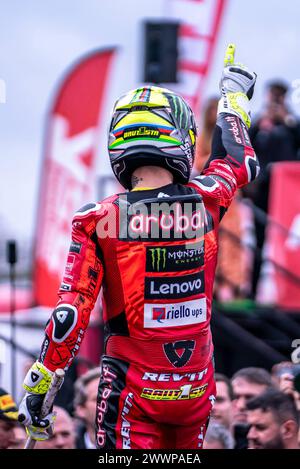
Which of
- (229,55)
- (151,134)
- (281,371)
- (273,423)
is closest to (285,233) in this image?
(281,371)

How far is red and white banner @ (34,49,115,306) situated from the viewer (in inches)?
425

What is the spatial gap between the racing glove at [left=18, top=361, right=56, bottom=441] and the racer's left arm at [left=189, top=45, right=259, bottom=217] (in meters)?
1.09

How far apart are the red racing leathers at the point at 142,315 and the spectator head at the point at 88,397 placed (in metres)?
2.29

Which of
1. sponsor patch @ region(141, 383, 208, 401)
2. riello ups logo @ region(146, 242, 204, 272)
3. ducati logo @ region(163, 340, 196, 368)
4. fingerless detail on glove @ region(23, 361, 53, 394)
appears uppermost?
riello ups logo @ region(146, 242, 204, 272)

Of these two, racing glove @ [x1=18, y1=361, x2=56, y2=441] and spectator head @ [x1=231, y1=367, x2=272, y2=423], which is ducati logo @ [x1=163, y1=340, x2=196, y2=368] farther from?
spectator head @ [x1=231, y1=367, x2=272, y2=423]

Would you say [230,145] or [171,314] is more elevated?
[230,145]

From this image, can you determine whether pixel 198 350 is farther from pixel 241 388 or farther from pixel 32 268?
pixel 32 268

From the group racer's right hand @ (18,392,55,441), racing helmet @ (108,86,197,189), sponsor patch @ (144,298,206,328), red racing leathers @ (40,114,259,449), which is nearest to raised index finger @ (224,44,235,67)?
racing helmet @ (108,86,197,189)

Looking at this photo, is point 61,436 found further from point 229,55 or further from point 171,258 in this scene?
point 229,55

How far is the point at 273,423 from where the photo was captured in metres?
5.99

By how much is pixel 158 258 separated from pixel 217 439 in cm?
193

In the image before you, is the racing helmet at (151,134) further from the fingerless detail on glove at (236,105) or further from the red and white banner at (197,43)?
the red and white banner at (197,43)
